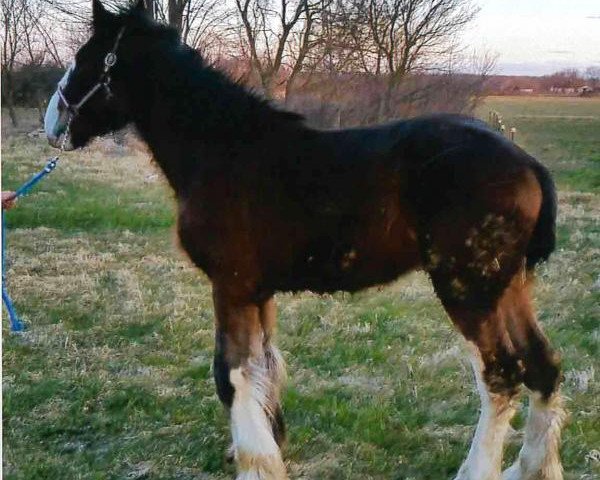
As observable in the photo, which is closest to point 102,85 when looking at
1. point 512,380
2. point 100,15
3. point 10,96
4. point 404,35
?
point 100,15

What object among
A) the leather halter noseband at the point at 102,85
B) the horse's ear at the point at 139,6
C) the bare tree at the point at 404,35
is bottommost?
the leather halter noseband at the point at 102,85

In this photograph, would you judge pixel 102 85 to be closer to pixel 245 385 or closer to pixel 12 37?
pixel 12 37

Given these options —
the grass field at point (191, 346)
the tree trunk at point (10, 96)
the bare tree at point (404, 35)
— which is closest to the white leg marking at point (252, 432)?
the grass field at point (191, 346)

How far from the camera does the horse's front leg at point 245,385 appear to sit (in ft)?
8.09

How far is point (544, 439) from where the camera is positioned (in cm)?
238

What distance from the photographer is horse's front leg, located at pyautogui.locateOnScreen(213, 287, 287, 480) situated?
247 centimetres

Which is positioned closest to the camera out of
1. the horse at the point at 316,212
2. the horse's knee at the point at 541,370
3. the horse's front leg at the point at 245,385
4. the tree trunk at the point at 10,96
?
the horse at the point at 316,212

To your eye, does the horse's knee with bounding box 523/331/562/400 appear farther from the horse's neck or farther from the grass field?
the horse's neck

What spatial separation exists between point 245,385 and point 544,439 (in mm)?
1006

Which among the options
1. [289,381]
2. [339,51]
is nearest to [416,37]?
[339,51]

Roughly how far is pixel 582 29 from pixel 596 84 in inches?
8.5

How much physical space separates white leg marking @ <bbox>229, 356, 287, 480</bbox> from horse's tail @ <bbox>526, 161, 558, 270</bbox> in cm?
100

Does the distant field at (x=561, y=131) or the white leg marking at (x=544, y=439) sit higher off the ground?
the distant field at (x=561, y=131)

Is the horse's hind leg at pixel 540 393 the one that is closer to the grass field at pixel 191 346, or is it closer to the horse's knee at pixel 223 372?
the grass field at pixel 191 346
